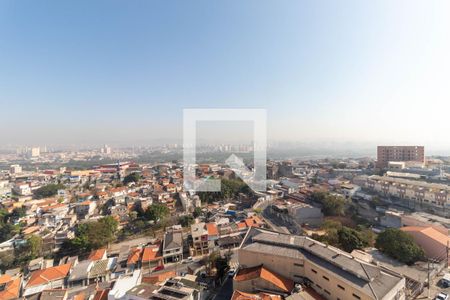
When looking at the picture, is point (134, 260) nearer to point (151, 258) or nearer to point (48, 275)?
point (151, 258)

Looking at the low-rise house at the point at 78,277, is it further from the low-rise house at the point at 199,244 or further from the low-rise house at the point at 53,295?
the low-rise house at the point at 199,244


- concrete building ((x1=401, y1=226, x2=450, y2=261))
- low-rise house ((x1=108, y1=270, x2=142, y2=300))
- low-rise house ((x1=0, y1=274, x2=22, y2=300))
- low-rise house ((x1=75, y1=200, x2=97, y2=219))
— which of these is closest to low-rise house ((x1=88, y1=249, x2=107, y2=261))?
low-rise house ((x1=0, y1=274, x2=22, y2=300))

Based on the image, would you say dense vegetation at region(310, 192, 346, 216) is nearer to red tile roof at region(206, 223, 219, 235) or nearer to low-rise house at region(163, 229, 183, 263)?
red tile roof at region(206, 223, 219, 235)

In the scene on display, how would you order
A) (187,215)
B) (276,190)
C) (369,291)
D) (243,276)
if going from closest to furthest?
(369,291) < (243,276) < (187,215) < (276,190)

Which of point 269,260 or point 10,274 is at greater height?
point 269,260

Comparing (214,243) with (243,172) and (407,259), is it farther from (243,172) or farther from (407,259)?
(243,172)

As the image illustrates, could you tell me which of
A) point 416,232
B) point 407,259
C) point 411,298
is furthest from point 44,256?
point 416,232
